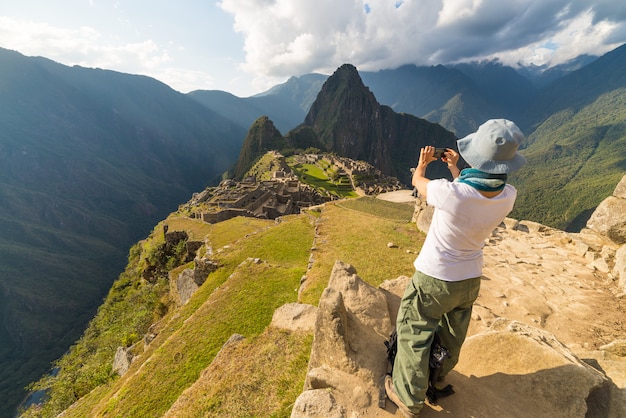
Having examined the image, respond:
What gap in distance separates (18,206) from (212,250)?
178 metres

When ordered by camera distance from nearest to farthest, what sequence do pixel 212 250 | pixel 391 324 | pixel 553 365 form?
pixel 553 365, pixel 391 324, pixel 212 250

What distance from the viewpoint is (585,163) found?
170 metres

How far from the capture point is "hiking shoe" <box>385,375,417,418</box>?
144 inches

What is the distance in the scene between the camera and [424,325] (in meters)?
3.58

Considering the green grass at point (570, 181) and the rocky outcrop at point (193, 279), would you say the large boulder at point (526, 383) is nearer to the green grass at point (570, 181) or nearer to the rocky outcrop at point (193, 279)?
the rocky outcrop at point (193, 279)

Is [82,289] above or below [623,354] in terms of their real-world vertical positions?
below

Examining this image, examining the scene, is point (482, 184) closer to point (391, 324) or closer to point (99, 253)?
point (391, 324)

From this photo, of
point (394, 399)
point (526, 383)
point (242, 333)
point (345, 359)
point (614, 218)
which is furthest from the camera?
point (614, 218)

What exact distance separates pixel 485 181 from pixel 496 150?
1.09ft

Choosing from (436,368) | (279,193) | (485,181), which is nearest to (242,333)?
(436,368)

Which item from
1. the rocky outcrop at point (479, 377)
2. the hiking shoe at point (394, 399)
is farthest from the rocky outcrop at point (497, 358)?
the hiking shoe at point (394, 399)

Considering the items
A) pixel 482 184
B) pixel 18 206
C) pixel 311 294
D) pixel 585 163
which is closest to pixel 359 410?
pixel 482 184

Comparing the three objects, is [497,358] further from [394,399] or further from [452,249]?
[452,249]

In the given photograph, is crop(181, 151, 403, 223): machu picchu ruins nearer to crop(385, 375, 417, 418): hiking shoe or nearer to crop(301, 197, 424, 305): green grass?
crop(301, 197, 424, 305): green grass
